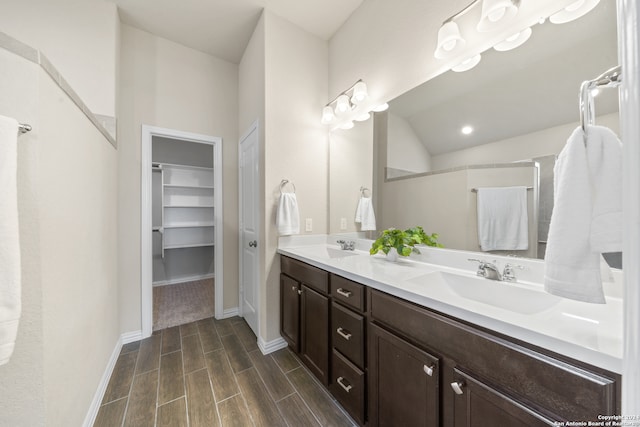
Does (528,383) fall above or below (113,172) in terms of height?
below

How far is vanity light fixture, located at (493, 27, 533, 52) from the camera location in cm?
106

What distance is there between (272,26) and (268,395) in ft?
9.24

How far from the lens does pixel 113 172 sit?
6.32 feet

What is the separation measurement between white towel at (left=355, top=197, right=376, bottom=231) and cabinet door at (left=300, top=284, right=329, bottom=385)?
28.2 inches

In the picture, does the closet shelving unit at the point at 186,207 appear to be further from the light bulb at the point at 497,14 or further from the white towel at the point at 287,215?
the light bulb at the point at 497,14

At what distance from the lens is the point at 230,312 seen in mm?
2658

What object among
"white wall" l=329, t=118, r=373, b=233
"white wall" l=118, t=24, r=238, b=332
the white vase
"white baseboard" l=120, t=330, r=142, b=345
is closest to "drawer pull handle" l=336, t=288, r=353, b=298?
the white vase

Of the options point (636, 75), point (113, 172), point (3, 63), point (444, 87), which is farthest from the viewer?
point (113, 172)

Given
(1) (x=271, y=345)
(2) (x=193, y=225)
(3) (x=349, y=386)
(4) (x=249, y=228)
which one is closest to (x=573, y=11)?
(3) (x=349, y=386)

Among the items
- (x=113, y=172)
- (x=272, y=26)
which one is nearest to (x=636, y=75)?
(x=272, y=26)

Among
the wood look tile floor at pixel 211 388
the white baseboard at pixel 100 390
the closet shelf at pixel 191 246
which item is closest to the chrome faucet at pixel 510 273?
the wood look tile floor at pixel 211 388

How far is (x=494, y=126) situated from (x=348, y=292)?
1145 millimetres

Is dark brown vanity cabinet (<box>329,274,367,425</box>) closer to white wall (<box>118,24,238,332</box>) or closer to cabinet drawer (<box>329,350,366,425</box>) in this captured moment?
cabinet drawer (<box>329,350,366,425</box>)

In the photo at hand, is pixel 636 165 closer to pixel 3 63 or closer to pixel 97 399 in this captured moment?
pixel 3 63
